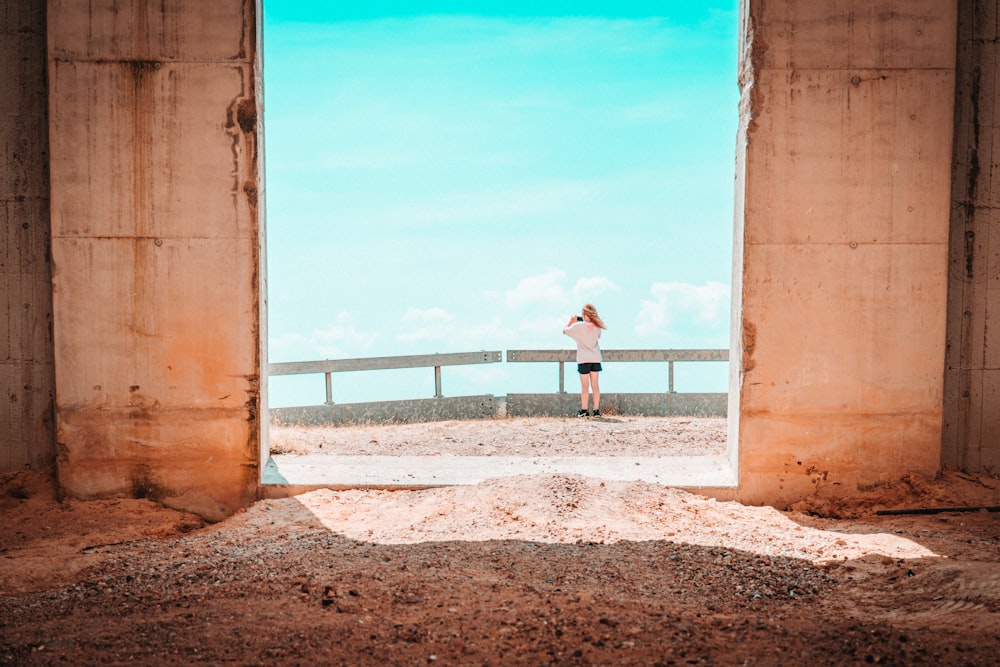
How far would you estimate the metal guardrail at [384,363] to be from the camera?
13.4 meters

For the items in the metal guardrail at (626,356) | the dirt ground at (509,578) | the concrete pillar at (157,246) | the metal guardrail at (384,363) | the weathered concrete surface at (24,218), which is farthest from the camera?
the metal guardrail at (626,356)

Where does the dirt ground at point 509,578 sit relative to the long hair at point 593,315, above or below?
below

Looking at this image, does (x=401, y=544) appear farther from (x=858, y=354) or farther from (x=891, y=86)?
(x=891, y=86)

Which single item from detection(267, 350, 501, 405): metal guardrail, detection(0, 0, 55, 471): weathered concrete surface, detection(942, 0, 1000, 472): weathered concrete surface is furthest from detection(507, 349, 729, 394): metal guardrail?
detection(0, 0, 55, 471): weathered concrete surface

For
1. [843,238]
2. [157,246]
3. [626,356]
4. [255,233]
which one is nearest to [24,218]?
[157,246]

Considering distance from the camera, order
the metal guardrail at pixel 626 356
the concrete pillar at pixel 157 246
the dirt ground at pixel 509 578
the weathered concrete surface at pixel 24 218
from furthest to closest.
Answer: the metal guardrail at pixel 626 356, the weathered concrete surface at pixel 24 218, the concrete pillar at pixel 157 246, the dirt ground at pixel 509 578

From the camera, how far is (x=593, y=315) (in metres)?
13.6

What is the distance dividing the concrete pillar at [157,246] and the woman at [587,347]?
780cm

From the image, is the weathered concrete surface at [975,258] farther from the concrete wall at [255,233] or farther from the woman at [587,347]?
the woman at [587,347]

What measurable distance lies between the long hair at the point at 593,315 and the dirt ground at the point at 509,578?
7.09m

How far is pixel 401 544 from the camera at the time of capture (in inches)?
208

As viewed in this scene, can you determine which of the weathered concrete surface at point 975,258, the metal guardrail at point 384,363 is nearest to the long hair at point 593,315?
the metal guardrail at point 384,363

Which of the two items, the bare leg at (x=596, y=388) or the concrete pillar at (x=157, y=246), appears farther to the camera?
the bare leg at (x=596, y=388)

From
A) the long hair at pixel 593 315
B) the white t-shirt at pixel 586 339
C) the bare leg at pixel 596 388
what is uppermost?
the long hair at pixel 593 315
